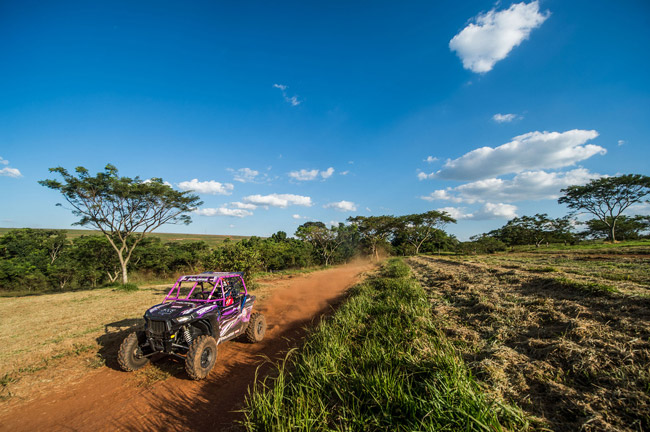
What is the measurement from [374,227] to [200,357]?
40242mm

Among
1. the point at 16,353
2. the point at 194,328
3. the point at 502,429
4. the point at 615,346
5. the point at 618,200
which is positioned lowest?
the point at 16,353

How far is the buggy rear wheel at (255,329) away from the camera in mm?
6883

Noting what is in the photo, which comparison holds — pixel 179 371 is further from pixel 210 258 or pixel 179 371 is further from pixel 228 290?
pixel 210 258

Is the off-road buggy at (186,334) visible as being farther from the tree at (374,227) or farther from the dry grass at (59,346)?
the tree at (374,227)

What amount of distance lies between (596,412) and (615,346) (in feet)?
5.24

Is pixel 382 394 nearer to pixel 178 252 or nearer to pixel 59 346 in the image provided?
pixel 59 346

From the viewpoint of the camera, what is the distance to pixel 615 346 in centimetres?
310

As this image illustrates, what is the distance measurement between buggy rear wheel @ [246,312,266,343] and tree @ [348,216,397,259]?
121 feet

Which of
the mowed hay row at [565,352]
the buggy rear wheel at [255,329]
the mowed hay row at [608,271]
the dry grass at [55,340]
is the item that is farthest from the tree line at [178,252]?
the mowed hay row at [608,271]

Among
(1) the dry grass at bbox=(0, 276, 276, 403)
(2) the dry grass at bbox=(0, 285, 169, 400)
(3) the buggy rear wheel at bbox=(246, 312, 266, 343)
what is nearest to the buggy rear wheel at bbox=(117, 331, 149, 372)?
(1) the dry grass at bbox=(0, 276, 276, 403)

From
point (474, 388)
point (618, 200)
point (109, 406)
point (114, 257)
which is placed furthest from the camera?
point (618, 200)

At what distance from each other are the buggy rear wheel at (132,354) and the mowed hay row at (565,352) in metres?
6.52

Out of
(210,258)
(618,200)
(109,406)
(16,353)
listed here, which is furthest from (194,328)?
(618,200)

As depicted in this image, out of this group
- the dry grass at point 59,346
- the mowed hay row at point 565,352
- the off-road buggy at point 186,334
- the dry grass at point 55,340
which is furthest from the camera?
the dry grass at point 55,340
